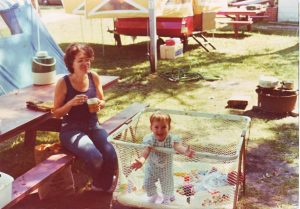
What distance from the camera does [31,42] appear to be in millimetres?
7984

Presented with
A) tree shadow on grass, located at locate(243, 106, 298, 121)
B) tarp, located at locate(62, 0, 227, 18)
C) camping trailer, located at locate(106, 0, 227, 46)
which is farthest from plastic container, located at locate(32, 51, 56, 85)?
camping trailer, located at locate(106, 0, 227, 46)

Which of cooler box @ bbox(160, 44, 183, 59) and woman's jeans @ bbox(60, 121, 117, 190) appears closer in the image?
woman's jeans @ bbox(60, 121, 117, 190)

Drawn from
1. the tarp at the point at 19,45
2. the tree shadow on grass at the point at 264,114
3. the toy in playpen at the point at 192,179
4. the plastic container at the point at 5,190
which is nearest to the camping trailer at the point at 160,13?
the tarp at the point at 19,45

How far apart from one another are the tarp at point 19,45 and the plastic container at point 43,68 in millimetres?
1991

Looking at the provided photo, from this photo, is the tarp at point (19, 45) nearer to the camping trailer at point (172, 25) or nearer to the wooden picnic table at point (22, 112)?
the wooden picnic table at point (22, 112)

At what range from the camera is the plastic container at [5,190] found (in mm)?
3246

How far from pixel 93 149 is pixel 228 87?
4722 mm

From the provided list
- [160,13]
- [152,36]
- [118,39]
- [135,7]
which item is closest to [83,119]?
[152,36]

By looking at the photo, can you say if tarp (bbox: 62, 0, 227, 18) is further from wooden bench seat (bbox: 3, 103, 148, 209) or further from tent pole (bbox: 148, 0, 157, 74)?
wooden bench seat (bbox: 3, 103, 148, 209)

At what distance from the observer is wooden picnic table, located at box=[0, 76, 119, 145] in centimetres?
381

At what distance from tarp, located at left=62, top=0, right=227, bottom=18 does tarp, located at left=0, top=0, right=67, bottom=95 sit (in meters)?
2.48

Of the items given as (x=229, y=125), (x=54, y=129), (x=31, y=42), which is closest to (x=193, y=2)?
(x=31, y=42)

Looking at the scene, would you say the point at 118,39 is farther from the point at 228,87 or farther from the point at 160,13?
the point at 228,87

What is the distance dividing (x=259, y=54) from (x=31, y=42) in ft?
19.1
